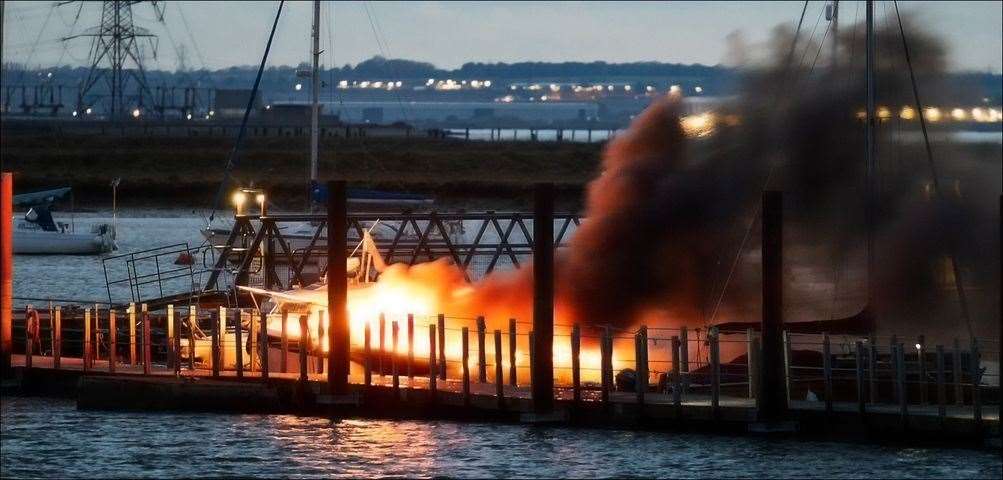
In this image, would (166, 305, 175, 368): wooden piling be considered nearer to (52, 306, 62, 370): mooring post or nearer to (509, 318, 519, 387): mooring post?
(52, 306, 62, 370): mooring post

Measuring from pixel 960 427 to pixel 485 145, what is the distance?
11309 cm

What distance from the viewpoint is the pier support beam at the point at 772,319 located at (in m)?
28.3

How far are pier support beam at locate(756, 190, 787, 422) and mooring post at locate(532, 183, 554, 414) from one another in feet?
10.8

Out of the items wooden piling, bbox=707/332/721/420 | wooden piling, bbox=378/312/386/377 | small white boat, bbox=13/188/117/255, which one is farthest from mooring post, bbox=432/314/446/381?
small white boat, bbox=13/188/117/255

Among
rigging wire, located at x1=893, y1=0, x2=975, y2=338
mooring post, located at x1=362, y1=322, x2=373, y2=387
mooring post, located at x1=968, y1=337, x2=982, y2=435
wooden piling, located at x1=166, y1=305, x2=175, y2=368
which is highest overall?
rigging wire, located at x1=893, y1=0, x2=975, y2=338

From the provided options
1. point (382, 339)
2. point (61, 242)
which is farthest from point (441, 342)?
point (61, 242)

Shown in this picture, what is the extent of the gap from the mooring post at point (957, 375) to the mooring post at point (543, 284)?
6.11 m

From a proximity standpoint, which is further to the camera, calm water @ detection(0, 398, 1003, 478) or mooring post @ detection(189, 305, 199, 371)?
mooring post @ detection(189, 305, 199, 371)

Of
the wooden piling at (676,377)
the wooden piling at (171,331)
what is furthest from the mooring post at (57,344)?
the wooden piling at (676,377)

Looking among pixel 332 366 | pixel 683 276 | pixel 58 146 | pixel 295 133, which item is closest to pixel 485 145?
pixel 295 133

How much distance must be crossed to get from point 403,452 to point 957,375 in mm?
8621

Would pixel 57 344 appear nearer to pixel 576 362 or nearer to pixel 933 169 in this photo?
pixel 576 362

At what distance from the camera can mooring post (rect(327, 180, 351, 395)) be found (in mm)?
30969

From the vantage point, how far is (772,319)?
28.3 metres
